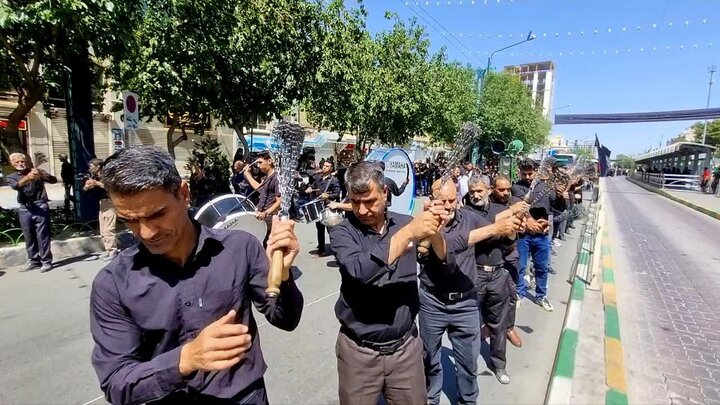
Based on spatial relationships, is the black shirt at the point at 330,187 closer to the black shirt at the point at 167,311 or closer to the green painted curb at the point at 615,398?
the green painted curb at the point at 615,398

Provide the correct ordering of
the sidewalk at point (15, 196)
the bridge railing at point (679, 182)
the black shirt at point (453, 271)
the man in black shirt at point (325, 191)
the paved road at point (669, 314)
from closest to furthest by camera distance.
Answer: the black shirt at point (453, 271), the paved road at point (669, 314), the man in black shirt at point (325, 191), the sidewalk at point (15, 196), the bridge railing at point (679, 182)

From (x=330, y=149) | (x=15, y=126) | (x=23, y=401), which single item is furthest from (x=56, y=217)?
(x=330, y=149)

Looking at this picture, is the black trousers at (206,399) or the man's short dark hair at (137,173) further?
the black trousers at (206,399)

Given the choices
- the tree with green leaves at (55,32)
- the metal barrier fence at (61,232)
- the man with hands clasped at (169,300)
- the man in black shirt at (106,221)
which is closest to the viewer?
the man with hands clasped at (169,300)

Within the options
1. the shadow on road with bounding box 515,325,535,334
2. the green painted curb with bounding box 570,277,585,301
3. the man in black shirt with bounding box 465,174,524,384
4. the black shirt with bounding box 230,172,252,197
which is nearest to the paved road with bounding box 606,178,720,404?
the green painted curb with bounding box 570,277,585,301

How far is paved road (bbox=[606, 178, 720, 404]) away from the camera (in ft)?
12.6

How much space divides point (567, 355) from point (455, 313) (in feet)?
5.47

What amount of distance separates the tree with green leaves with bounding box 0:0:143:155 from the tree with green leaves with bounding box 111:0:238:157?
1194 millimetres

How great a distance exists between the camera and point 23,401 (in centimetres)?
314

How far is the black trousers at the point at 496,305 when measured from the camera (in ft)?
12.2

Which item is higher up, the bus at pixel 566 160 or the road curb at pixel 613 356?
the bus at pixel 566 160

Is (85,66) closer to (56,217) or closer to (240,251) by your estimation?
(56,217)

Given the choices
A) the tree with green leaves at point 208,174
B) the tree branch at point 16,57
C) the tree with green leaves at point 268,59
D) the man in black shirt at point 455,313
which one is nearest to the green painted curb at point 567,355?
the man in black shirt at point 455,313

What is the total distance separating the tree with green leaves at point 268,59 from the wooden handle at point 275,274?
9777 mm
